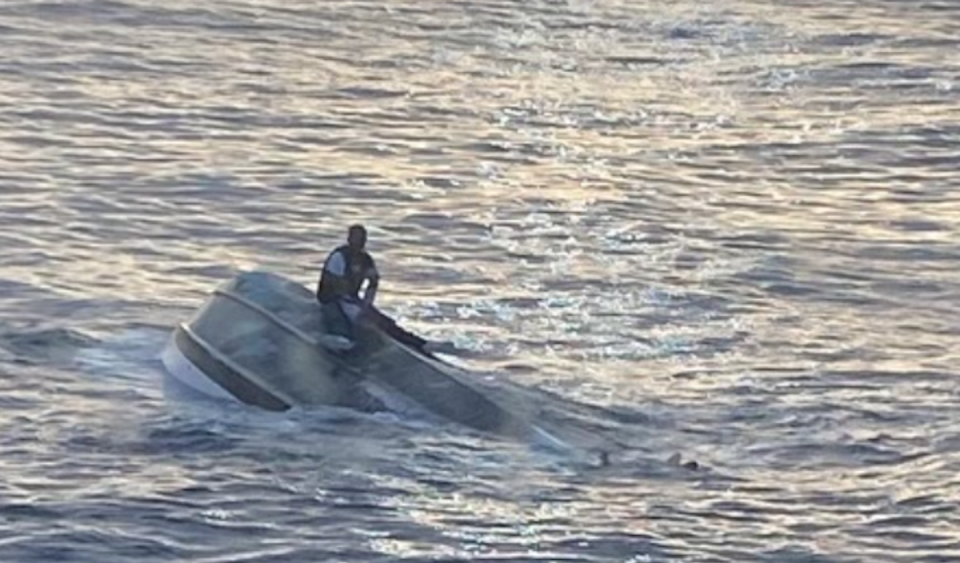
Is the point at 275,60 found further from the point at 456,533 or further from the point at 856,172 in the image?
the point at 456,533

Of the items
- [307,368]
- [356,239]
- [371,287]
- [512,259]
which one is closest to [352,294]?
[371,287]

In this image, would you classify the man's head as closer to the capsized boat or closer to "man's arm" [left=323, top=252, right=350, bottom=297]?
"man's arm" [left=323, top=252, right=350, bottom=297]

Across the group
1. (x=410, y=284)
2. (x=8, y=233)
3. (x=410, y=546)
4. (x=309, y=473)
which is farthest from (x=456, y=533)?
(x=8, y=233)

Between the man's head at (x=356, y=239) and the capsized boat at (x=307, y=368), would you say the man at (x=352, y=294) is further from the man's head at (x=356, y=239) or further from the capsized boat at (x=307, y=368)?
the capsized boat at (x=307, y=368)

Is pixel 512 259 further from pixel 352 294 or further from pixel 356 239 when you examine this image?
pixel 352 294

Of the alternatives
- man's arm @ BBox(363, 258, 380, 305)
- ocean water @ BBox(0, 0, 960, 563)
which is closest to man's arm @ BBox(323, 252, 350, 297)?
man's arm @ BBox(363, 258, 380, 305)

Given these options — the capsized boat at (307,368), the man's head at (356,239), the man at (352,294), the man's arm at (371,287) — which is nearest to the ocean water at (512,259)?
the capsized boat at (307,368)

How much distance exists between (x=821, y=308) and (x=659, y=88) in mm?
16694

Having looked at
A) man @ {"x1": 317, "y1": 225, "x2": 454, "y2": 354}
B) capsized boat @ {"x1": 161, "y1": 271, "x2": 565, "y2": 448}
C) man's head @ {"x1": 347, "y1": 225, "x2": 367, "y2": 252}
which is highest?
man's head @ {"x1": 347, "y1": 225, "x2": 367, "y2": 252}

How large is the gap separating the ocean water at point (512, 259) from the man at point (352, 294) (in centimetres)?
137

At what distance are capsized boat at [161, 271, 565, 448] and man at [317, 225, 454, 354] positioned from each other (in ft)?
0.51

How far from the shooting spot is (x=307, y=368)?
89.8 ft

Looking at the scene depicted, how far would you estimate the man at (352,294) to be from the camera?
27.9 m

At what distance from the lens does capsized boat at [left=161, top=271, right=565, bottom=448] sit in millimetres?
26828
